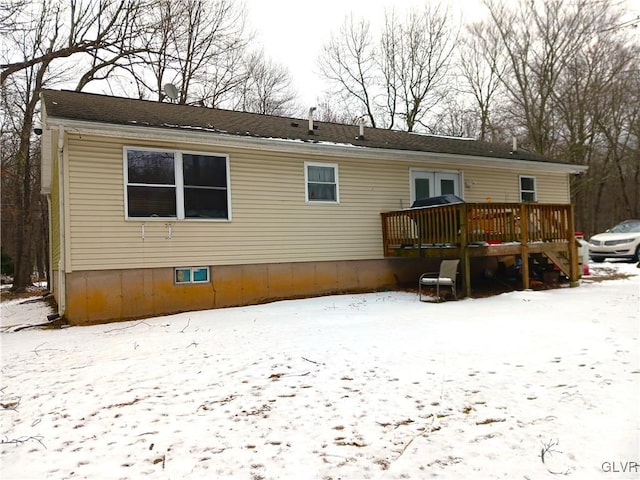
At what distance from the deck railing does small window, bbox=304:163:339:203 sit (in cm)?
154

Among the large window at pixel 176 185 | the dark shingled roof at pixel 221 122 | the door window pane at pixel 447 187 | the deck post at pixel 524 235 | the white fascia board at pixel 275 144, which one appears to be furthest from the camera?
the door window pane at pixel 447 187

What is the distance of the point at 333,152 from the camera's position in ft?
33.7

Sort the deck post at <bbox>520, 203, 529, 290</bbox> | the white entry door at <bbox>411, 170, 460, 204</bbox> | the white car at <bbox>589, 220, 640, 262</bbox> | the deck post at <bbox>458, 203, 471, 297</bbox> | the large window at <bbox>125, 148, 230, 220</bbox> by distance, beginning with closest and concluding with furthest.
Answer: the large window at <bbox>125, 148, 230, 220</bbox>, the deck post at <bbox>458, 203, 471, 297</bbox>, the deck post at <bbox>520, 203, 529, 290</bbox>, the white entry door at <bbox>411, 170, 460, 204</bbox>, the white car at <bbox>589, 220, 640, 262</bbox>

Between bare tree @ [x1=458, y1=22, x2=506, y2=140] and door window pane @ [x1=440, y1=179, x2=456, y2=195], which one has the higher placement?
bare tree @ [x1=458, y1=22, x2=506, y2=140]

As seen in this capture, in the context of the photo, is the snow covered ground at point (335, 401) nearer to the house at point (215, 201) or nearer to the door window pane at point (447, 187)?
the house at point (215, 201)

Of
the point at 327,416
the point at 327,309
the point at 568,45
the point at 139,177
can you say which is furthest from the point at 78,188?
the point at 568,45

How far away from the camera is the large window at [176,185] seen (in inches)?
326

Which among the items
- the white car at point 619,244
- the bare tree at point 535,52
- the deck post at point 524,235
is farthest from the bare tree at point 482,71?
the deck post at point 524,235

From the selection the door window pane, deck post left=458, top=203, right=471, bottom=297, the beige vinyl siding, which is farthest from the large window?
the door window pane

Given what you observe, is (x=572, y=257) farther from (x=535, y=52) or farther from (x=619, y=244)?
(x=535, y=52)

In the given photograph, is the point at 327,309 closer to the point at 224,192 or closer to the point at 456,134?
the point at 224,192

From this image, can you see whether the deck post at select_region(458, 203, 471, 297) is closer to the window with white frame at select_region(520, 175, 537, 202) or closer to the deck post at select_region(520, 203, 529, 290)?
the deck post at select_region(520, 203, 529, 290)

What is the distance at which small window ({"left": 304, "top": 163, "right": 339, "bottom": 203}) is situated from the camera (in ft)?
33.3

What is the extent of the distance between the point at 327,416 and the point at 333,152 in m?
7.77
